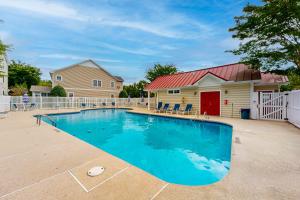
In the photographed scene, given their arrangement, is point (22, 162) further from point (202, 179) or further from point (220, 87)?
point (220, 87)

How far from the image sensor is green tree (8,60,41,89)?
31.0 metres

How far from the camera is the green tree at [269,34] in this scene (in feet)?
28.0

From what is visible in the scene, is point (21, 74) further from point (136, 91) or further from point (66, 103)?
point (136, 91)

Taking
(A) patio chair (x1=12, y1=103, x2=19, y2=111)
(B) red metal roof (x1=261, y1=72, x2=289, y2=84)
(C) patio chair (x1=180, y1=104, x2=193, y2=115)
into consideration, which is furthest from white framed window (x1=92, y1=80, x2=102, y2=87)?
(B) red metal roof (x1=261, y1=72, x2=289, y2=84)

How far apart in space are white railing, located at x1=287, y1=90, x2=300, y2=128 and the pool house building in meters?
2.16

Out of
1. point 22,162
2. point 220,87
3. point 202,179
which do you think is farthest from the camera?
point 220,87

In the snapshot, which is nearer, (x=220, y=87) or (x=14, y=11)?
(x=14, y=11)

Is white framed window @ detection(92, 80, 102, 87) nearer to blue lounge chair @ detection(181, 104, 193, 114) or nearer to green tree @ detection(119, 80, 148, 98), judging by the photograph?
green tree @ detection(119, 80, 148, 98)

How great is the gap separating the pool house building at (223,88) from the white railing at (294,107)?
216 cm


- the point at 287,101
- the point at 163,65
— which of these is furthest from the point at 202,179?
the point at 163,65

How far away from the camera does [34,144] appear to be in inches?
176

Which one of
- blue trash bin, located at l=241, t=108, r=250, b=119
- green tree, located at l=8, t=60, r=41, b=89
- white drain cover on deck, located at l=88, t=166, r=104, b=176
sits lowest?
white drain cover on deck, located at l=88, t=166, r=104, b=176

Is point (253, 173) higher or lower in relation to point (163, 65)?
lower

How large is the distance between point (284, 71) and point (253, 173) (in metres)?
10.2
